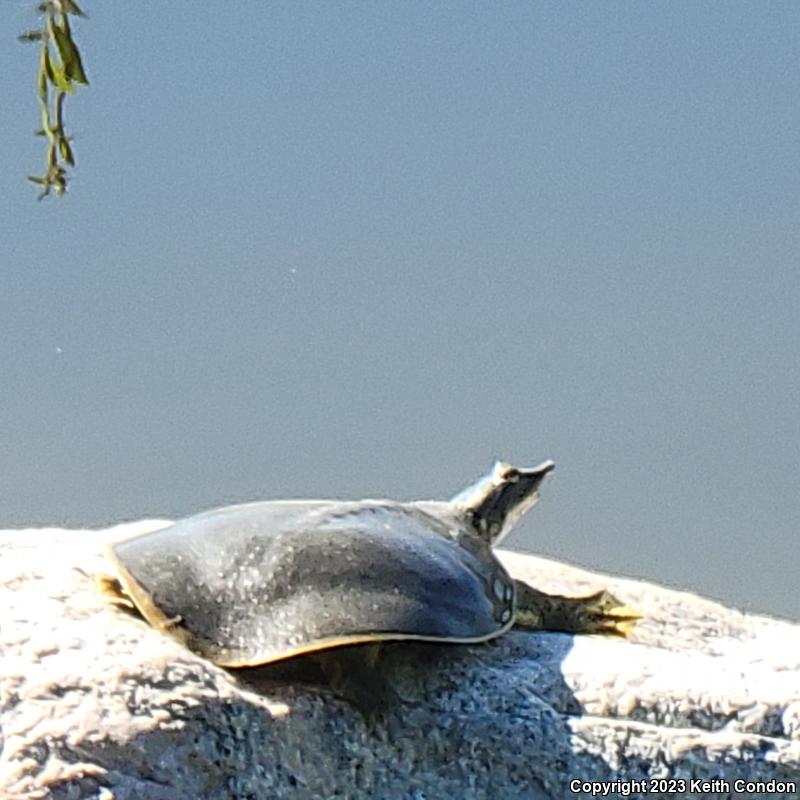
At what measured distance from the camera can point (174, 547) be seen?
256 cm

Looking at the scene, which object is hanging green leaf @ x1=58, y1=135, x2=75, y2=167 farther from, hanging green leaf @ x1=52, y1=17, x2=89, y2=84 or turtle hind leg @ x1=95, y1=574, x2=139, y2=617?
turtle hind leg @ x1=95, y1=574, x2=139, y2=617

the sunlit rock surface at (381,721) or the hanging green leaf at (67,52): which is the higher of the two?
the hanging green leaf at (67,52)

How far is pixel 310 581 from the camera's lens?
7.97 feet

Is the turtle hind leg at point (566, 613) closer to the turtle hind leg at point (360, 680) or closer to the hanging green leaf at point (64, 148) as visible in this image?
the turtle hind leg at point (360, 680)

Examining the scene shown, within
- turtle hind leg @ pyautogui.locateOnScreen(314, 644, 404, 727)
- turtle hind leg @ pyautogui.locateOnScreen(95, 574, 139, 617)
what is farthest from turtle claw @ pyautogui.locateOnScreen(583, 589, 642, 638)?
turtle hind leg @ pyautogui.locateOnScreen(95, 574, 139, 617)

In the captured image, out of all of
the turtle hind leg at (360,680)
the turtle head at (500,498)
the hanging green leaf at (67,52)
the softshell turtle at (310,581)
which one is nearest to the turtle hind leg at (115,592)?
the softshell turtle at (310,581)

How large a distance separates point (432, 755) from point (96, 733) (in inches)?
23.0

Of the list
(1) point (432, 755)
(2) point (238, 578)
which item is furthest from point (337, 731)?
(2) point (238, 578)

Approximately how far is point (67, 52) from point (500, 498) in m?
1.45

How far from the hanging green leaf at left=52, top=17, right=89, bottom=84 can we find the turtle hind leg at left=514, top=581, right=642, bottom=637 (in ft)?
4.91

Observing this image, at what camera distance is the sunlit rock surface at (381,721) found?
2150 millimetres

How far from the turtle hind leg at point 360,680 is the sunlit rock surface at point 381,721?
0.02m

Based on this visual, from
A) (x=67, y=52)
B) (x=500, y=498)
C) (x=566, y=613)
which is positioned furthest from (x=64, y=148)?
(x=566, y=613)

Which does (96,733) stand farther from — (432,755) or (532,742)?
(532,742)
